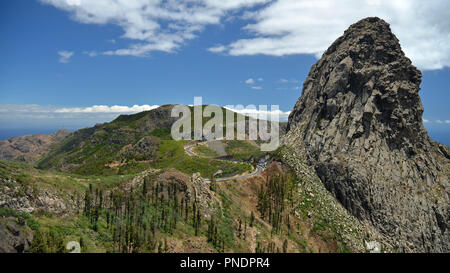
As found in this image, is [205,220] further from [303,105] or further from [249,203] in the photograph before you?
[303,105]

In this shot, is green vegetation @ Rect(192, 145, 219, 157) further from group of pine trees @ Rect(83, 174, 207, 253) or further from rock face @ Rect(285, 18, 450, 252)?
group of pine trees @ Rect(83, 174, 207, 253)

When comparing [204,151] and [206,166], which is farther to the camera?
[204,151]

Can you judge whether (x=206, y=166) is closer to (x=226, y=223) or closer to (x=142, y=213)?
(x=226, y=223)

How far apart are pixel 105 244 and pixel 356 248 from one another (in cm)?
4080

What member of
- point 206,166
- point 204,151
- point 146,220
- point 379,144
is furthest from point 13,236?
point 204,151

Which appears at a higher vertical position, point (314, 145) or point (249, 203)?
point (314, 145)

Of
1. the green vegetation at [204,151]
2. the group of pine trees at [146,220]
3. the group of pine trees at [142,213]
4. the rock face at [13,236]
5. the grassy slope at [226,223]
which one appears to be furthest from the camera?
the green vegetation at [204,151]

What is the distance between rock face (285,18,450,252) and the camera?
56312 mm

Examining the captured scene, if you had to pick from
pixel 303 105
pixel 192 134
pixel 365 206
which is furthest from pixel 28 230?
pixel 192 134

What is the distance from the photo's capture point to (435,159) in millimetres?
68500

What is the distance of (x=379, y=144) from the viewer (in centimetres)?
6178

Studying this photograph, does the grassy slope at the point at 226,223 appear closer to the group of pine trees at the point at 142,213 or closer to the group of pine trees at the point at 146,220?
the group of pine trees at the point at 146,220

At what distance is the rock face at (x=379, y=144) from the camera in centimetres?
5631

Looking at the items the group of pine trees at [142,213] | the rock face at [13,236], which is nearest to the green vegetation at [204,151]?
the group of pine trees at [142,213]
